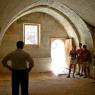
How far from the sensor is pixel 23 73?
4.70m

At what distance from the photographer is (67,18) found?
12.0 meters

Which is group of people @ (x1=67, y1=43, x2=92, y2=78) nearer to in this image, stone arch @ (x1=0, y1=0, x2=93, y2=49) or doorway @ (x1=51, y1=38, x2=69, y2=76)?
stone arch @ (x1=0, y1=0, x2=93, y2=49)

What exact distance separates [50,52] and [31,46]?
3.50 feet

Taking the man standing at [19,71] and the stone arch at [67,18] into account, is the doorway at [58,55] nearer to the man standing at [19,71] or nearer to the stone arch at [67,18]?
the stone arch at [67,18]

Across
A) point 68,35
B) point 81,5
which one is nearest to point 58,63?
point 68,35

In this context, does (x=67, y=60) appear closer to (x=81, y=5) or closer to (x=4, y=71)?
(x=4, y=71)

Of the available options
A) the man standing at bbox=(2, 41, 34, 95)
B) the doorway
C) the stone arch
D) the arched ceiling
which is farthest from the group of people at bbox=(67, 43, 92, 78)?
the man standing at bbox=(2, 41, 34, 95)

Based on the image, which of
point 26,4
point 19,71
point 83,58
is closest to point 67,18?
point 83,58

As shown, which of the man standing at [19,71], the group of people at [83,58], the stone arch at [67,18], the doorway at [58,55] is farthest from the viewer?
the doorway at [58,55]

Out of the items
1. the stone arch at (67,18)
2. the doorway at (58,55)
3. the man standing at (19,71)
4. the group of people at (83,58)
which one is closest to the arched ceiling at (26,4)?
the stone arch at (67,18)

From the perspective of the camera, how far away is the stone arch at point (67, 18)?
10492 mm

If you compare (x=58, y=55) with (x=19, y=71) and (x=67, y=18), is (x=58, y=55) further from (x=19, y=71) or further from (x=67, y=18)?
(x=19, y=71)

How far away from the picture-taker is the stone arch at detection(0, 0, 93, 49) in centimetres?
1049

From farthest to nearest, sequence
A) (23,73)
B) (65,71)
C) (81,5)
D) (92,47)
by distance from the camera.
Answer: (65,71) < (92,47) < (81,5) < (23,73)
